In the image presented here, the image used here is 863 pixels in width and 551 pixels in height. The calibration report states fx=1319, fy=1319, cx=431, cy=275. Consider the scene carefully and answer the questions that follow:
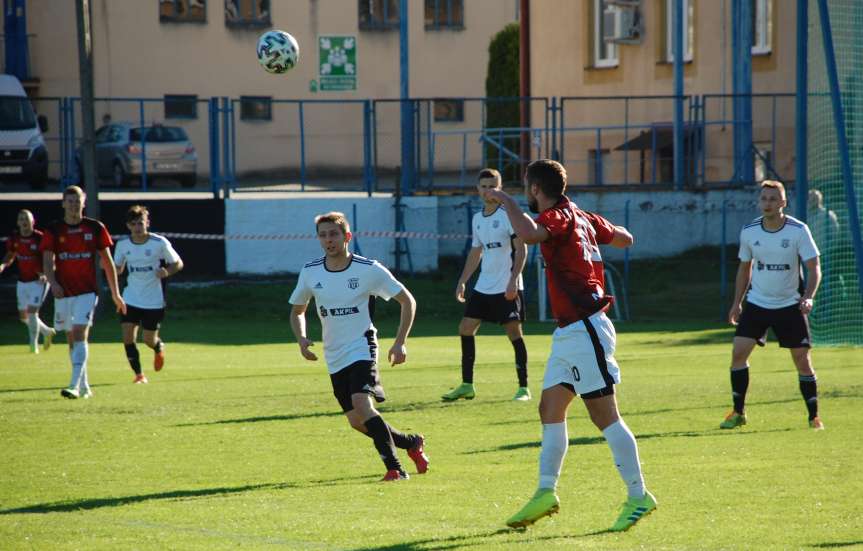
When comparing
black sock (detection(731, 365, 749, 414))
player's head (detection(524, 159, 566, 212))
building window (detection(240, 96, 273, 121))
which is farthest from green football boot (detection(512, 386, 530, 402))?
building window (detection(240, 96, 273, 121))

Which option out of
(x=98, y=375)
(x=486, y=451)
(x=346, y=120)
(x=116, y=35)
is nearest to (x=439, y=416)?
(x=486, y=451)

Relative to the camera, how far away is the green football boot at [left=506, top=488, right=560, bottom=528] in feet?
24.3

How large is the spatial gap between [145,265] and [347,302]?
266 inches

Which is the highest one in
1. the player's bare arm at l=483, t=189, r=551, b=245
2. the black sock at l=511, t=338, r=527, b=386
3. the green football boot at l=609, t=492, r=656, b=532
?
the player's bare arm at l=483, t=189, r=551, b=245

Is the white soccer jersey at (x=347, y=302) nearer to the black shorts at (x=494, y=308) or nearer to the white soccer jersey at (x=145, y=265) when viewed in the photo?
the black shorts at (x=494, y=308)

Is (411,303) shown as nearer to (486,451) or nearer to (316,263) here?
(316,263)

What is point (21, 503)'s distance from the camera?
8.66 m

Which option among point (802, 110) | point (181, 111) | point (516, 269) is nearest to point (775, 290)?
point (516, 269)

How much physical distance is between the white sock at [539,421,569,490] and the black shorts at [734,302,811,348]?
14.0 feet

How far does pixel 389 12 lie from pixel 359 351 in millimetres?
41007

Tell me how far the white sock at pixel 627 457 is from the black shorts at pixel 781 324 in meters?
4.20

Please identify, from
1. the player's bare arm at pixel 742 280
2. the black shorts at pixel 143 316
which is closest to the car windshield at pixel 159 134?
A: the black shorts at pixel 143 316

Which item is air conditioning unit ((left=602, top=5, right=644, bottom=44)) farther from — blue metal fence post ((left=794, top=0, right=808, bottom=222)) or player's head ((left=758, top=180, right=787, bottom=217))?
player's head ((left=758, top=180, right=787, bottom=217))

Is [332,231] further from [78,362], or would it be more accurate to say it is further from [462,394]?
[78,362]
